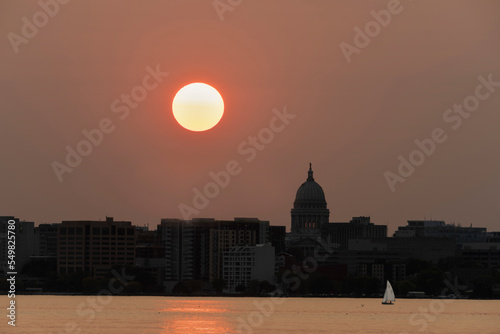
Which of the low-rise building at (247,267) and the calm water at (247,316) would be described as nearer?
the calm water at (247,316)

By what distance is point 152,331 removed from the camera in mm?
103125

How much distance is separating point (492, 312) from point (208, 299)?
3913cm

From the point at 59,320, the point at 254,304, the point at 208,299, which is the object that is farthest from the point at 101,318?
the point at 208,299

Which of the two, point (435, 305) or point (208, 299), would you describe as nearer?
point (435, 305)

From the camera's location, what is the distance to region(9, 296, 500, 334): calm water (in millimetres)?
107312

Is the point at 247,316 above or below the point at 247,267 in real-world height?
below

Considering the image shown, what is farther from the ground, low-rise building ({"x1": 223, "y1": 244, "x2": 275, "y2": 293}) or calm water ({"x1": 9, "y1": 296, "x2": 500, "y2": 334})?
low-rise building ({"x1": 223, "y1": 244, "x2": 275, "y2": 293})

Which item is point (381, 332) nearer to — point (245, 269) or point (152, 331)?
point (152, 331)

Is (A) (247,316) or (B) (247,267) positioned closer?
(A) (247,316)

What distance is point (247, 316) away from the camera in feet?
407

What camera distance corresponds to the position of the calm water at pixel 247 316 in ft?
352

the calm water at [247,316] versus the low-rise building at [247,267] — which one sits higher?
the low-rise building at [247,267]

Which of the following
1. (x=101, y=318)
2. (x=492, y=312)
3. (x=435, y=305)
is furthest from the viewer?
(x=435, y=305)

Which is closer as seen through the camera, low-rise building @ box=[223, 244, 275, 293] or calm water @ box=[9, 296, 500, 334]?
calm water @ box=[9, 296, 500, 334]
